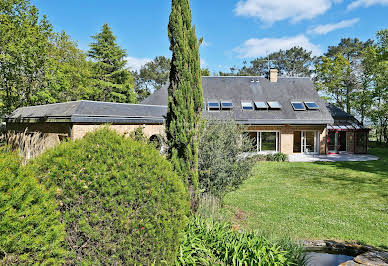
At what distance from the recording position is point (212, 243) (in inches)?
155

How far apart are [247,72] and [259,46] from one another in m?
8.32

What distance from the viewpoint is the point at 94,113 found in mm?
10656

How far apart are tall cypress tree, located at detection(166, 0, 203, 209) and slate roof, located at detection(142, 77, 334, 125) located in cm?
1306

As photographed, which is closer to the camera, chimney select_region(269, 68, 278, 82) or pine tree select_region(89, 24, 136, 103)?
chimney select_region(269, 68, 278, 82)

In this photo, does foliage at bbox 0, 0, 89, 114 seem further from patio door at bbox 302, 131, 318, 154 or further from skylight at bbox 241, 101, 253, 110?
patio door at bbox 302, 131, 318, 154

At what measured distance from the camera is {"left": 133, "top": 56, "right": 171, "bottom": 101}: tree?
4650cm

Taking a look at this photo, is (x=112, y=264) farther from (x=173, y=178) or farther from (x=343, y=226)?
(x=343, y=226)

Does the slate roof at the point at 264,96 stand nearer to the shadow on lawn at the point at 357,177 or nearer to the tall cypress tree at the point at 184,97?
the shadow on lawn at the point at 357,177

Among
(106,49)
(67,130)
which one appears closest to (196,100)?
(67,130)

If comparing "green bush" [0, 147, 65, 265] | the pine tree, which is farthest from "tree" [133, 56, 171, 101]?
"green bush" [0, 147, 65, 265]

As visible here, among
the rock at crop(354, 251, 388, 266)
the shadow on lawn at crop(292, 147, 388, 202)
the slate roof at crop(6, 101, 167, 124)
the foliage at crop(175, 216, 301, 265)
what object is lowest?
the shadow on lawn at crop(292, 147, 388, 202)

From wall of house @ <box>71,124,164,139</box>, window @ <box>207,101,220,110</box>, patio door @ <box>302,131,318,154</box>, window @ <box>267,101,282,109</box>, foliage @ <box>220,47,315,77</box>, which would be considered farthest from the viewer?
foliage @ <box>220,47,315,77</box>

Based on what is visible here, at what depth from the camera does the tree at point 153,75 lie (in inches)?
1831

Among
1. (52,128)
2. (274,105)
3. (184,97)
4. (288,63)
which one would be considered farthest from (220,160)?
(288,63)
